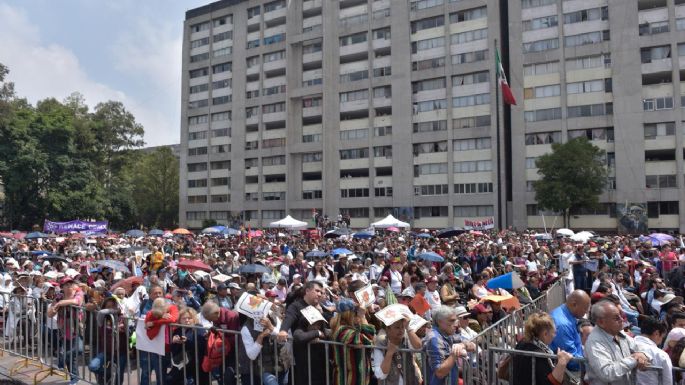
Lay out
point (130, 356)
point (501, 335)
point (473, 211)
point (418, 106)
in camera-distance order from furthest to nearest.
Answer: point (418, 106), point (473, 211), point (130, 356), point (501, 335)

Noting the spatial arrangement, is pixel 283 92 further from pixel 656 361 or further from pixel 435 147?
pixel 656 361

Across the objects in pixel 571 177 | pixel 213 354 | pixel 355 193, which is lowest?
pixel 213 354

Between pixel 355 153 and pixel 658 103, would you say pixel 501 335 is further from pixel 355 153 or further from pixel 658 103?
pixel 355 153

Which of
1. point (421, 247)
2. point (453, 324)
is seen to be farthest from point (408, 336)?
point (421, 247)

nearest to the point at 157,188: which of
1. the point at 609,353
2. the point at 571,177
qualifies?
the point at 571,177

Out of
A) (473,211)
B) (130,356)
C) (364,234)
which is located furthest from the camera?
(473,211)

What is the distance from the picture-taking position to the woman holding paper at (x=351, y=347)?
5281 mm

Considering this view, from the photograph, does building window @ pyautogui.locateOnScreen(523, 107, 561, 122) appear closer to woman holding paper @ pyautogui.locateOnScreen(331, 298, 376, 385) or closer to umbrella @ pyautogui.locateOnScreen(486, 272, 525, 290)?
umbrella @ pyautogui.locateOnScreen(486, 272, 525, 290)

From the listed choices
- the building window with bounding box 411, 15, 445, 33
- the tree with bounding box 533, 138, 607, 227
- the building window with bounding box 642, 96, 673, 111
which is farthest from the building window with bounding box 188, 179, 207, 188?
the building window with bounding box 642, 96, 673, 111

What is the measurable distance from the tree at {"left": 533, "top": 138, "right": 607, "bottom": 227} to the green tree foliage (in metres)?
44.9

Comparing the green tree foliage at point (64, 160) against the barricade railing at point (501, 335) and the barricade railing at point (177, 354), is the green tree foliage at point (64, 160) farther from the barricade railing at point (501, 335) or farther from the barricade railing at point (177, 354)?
the barricade railing at point (501, 335)

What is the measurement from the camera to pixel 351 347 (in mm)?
5285

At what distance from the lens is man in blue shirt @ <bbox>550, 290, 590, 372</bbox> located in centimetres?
562

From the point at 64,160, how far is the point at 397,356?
5477cm
